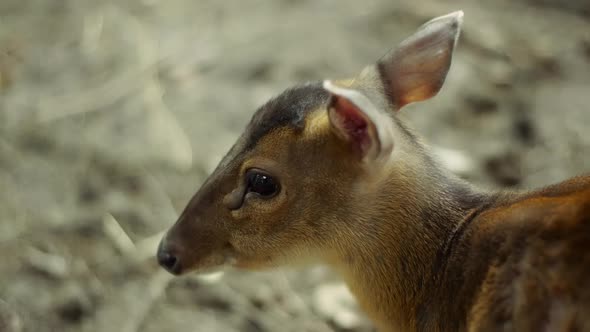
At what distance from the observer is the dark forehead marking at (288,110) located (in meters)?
2.24

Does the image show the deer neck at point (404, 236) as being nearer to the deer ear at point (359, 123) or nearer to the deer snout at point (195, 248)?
the deer ear at point (359, 123)

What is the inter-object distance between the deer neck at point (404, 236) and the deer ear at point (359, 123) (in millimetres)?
218

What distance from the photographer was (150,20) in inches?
192

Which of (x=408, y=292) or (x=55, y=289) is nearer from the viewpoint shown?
(x=408, y=292)

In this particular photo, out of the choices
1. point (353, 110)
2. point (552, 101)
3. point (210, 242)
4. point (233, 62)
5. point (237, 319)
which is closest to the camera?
point (353, 110)

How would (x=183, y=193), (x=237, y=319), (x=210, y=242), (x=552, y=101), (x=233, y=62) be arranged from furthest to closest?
(x=233, y=62)
(x=552, y=101)
(x=183, y=193)
(x=237, y=319)
(x=210, y=242)

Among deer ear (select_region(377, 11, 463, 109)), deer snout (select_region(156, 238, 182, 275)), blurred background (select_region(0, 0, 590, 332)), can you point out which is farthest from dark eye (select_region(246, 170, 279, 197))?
blurred background (select_region(0, 0, 590, 332))

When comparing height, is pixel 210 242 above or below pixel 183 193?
above

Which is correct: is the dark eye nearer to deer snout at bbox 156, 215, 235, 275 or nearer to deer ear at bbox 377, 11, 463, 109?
deer snout at bbox 156, 215, 235, 275

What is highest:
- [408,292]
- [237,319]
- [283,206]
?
[283,206]

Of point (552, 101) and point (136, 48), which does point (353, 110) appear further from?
point (136, 48)

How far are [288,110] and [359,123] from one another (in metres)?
0.30

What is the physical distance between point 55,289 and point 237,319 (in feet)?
2.64

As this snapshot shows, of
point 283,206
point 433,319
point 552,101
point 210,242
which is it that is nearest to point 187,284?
point 210,242
